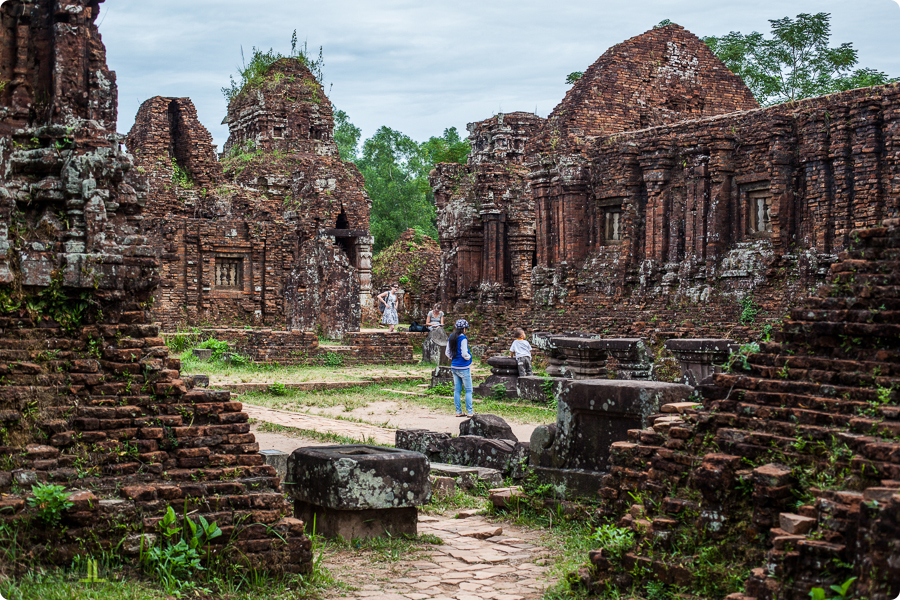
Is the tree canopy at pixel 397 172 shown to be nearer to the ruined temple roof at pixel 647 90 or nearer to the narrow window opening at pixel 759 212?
the ruined temple roof at pixel 647 90

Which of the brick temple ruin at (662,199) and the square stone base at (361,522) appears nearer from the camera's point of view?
the square stone base at (361,522)

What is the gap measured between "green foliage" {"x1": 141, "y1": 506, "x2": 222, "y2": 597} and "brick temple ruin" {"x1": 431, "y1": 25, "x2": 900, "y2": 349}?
1315 cm

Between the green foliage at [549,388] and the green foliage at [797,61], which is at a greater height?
the green foliage at [797,61]

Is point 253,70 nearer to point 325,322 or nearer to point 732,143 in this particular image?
point 325,322

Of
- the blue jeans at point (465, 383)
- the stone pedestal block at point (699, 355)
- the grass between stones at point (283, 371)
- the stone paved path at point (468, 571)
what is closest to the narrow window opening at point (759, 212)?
the stone pedestal block at point (699, 355)

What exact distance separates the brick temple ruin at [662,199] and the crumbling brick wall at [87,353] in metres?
12.6

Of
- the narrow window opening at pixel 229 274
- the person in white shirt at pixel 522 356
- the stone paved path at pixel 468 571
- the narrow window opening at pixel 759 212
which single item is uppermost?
the narrow window opening at pixel 759 212

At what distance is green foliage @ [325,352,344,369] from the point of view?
23641 mm

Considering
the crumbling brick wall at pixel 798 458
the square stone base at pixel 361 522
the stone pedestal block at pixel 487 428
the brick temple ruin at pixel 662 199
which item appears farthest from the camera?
the brick temple ruin at pixel 662 199

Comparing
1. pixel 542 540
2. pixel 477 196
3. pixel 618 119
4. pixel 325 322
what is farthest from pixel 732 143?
pixel 542 540

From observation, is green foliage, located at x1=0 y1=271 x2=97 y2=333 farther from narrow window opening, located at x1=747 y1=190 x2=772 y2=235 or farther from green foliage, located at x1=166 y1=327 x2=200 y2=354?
narrow window opening, located at x1=747 y1=190 x2=772 y2=235

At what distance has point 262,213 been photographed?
1163 inches

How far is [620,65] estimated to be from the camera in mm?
24719

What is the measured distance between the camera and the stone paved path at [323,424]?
12.5 m
